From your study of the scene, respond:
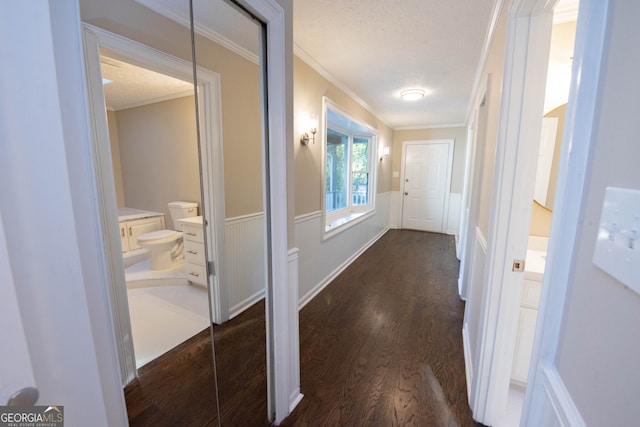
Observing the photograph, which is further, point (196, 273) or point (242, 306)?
point (196, 273)

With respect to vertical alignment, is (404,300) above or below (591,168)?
below

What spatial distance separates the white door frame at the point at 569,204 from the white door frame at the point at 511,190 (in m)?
0.65

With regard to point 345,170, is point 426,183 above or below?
below

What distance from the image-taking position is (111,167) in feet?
3.50

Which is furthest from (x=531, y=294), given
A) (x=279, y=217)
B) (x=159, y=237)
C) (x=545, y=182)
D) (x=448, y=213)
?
(x=448, y=213)

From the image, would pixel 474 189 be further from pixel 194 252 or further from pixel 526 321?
pixel 194 252

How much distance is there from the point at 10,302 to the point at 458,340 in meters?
2.53

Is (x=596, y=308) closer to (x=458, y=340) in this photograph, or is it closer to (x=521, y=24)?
(x=521, y=24)

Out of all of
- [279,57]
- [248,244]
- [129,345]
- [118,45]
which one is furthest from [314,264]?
[118,45]

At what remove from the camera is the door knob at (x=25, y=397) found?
1.20 feet

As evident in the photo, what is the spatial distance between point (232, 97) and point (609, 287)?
1.70m

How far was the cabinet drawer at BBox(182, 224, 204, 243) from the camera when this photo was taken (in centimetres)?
184

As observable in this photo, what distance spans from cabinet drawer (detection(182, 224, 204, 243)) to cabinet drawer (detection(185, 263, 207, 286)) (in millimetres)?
193

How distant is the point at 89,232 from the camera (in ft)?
1.64
